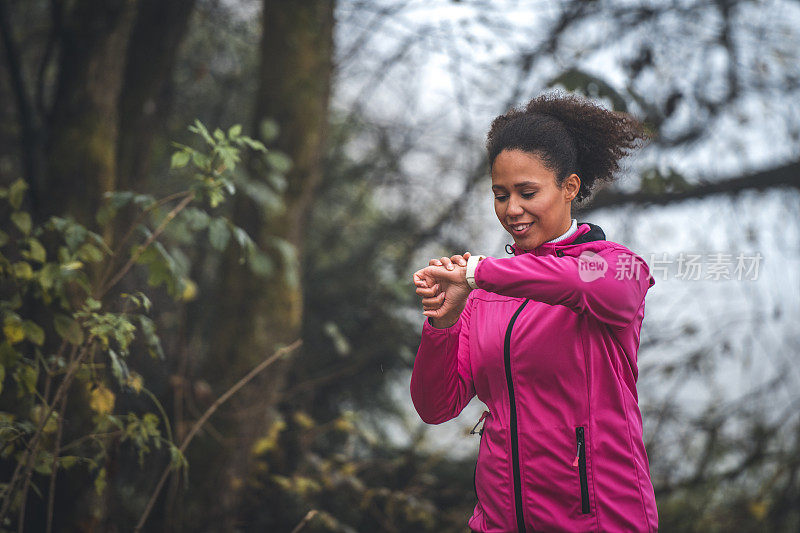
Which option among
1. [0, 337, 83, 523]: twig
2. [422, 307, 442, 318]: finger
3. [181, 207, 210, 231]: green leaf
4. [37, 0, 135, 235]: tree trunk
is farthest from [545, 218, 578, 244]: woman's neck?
[37, 0, 135, 235]: tree trunk

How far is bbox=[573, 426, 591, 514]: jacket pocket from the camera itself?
169cm

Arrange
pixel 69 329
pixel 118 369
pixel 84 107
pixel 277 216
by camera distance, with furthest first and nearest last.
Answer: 1. pixel 277 216
2. pixel 84 107
3. pixel 69 329
4. pixel 118 369

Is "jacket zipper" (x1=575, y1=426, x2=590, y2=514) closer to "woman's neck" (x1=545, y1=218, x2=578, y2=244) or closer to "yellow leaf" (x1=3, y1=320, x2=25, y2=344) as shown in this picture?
"woman's neck" (x1=545, y1=218, x2=578, y2=244)

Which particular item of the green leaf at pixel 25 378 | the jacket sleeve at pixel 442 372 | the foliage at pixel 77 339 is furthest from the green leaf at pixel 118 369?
the jacket sleeve at pixel 442 372

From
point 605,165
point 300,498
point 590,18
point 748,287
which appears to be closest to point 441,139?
point 590,18

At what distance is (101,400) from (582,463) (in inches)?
66.7

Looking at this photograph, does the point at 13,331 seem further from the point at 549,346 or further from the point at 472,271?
the point at 549,346

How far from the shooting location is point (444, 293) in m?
1.84

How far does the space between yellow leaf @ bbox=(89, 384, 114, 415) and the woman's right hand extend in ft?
4.38

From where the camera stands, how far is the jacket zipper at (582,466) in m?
1.69

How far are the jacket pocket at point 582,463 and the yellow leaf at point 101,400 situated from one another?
1.66 m

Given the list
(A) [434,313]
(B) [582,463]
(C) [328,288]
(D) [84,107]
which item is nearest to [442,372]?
(A) [434,313]

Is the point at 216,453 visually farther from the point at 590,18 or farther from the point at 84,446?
the point at 590,18

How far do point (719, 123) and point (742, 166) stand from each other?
1.24ft
